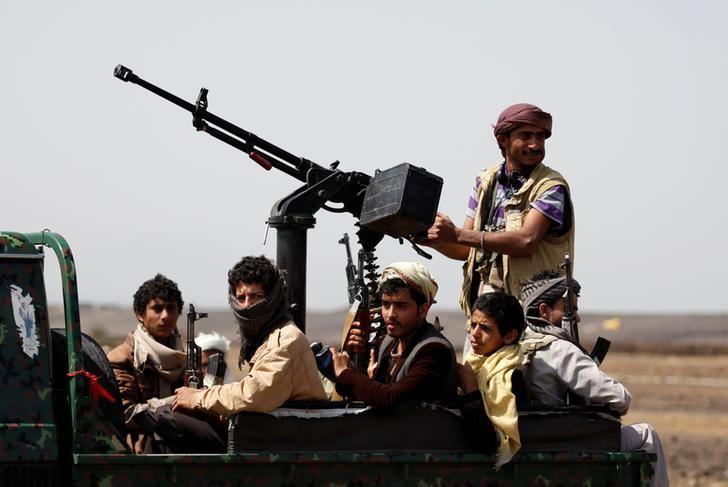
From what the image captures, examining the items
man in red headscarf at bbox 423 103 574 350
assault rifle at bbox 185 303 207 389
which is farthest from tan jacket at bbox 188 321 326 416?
man in red headscarf at bbox 423 103 574 350

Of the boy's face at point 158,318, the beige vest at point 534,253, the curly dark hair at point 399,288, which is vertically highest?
the beige vest at point 534,253

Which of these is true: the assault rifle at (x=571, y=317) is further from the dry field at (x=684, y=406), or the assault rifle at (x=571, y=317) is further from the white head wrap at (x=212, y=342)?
the dry field at (x=684, y=406)

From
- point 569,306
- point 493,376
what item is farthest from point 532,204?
point 493,376

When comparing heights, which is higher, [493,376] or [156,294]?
[156,294]

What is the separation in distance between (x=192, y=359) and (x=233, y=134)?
145 centimetres

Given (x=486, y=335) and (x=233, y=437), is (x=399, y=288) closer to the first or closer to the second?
(x=486, y=335)

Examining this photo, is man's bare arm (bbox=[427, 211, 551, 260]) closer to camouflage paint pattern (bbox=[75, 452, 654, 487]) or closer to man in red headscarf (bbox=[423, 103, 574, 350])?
man in red headscarf (bbox=[423, 103, 574, 350])

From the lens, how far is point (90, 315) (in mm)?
96938

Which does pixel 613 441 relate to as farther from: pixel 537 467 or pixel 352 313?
pixel 352 313

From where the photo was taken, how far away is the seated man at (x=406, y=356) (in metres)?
6.47

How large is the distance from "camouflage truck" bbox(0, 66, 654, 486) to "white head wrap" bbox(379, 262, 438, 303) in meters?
0.29

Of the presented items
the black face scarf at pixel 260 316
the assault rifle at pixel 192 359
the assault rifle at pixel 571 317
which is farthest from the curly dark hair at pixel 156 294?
the assault rifle at pixel 571 317

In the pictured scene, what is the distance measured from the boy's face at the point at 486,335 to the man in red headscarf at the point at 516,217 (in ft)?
3.05

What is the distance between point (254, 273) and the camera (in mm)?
6578
